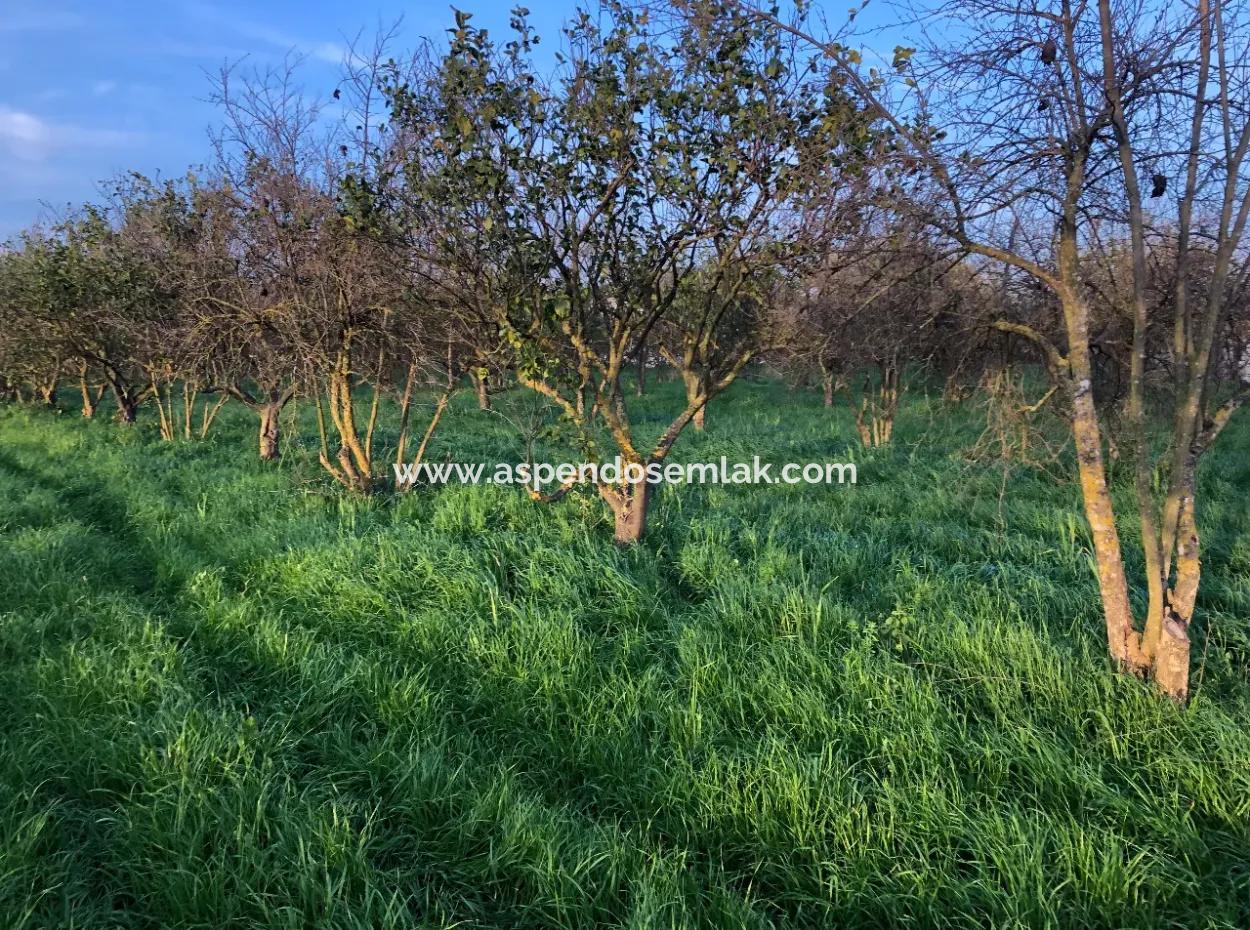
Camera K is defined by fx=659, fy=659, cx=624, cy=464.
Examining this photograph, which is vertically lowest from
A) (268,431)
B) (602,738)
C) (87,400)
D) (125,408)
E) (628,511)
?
(602,738)

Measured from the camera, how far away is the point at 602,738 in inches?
118

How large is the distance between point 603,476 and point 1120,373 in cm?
431

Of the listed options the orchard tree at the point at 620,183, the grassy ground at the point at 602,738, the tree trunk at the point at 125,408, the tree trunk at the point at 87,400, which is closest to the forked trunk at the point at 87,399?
the tree trunk at the point at 87,400

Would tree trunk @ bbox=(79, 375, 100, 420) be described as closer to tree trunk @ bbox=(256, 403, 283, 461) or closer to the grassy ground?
tree trunk @ bbox=(256, 403, 283, 461)

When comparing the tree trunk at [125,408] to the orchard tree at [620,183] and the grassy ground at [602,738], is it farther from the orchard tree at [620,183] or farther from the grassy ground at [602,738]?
the orchard tree at [620,183]

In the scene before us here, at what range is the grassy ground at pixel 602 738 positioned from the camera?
2.17m

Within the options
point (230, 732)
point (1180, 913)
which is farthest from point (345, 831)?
point (1180, 913)

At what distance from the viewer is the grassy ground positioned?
85.6 inches

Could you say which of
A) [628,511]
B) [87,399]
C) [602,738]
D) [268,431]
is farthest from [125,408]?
[602,738]

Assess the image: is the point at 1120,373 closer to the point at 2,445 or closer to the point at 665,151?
the point at 665,151

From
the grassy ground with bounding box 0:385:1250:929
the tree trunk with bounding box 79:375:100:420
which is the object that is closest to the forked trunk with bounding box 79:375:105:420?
the tree trunk with bounding box 79:375:100:420

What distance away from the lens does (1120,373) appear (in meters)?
5.39

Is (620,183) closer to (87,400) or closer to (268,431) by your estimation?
(268,431)

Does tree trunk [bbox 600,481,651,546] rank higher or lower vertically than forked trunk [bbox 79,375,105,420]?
lower
